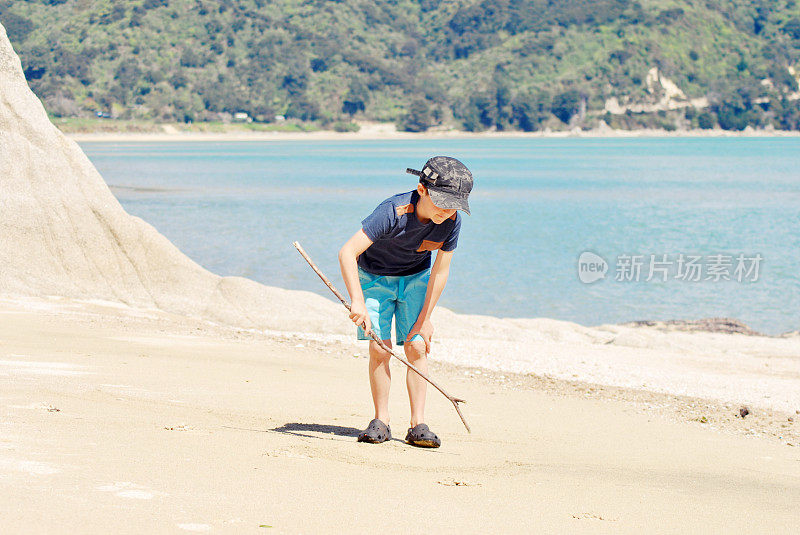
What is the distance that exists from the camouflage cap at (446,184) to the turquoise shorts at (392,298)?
0.58 m

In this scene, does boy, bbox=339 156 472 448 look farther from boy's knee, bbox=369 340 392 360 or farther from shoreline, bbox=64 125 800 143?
shoreline, bbox=64 125 800 143

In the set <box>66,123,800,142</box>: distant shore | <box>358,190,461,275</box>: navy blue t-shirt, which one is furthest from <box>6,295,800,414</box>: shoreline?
<box>66,123,800,142</box>: distant shore

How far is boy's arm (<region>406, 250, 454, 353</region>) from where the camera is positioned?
14.2 ft

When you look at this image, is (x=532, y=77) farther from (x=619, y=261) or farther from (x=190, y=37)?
(x=619, y=261)

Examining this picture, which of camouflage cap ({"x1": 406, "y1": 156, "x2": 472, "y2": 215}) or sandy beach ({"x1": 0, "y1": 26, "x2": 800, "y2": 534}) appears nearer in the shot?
sandy beach ({"x1": 0, "y1": 26, "x2": 800, "y2": 534})

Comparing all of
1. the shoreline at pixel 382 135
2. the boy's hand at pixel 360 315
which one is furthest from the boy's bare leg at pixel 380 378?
the shoreline at pixel 382 135

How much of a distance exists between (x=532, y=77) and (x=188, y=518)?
161 meters

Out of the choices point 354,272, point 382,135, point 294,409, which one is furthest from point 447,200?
point 382,135

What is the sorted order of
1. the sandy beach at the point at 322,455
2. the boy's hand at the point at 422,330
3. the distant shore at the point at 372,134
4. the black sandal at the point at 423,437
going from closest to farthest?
the sandy beach at the point at 322,455 → the black sandal at the point at 423,437 → the boy's hand at the point at 422,330 → the distant shore at the point at 372,134

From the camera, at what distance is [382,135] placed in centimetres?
15100

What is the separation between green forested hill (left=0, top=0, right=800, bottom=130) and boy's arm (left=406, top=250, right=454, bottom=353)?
13684cm

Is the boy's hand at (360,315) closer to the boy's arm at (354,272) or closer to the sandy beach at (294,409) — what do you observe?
the boy's arm at (354,272)

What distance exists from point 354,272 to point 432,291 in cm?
46

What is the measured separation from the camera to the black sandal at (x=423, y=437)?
432cm
